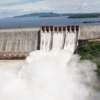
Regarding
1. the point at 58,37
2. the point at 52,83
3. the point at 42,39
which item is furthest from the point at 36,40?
the point at 52,83

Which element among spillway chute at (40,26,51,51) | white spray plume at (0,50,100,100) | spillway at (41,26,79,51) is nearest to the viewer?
white spray plume at (0,50,100,100)

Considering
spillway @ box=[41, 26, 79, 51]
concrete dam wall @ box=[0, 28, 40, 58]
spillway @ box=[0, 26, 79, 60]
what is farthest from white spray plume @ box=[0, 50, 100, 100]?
concrete dam wall @ box=[0, 28, 40, 58]

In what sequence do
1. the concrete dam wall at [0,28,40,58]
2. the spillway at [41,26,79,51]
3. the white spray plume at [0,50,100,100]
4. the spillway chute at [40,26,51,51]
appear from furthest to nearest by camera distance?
1. the concrete dam wall at [0,28,40,58]
2. the spillway chute at [40,26,51,51]
3. the spillway at [41,26,79,51]
4. the white spray plume at [0,50,100,100]

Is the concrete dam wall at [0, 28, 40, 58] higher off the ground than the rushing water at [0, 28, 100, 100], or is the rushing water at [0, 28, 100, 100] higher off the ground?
the concrete dam wall at [0, 28, 40, 58]

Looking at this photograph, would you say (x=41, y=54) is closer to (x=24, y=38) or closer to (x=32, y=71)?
(x=32, y=71)

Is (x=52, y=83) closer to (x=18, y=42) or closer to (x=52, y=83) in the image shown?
(x=52, y=83)

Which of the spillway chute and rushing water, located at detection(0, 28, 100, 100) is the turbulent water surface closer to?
rushing water, located at detection(0, 28, 100, 100)

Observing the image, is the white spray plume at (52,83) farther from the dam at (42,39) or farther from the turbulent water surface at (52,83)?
the dam at (42,39)
